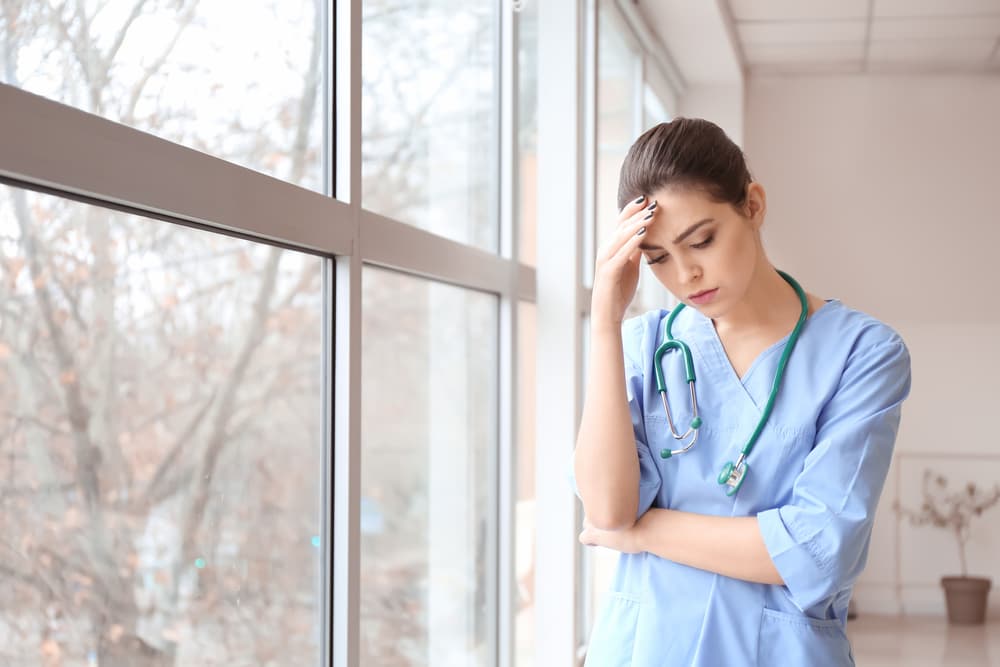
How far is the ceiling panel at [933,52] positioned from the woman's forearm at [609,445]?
435 cm

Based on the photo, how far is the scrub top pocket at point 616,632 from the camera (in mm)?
1246

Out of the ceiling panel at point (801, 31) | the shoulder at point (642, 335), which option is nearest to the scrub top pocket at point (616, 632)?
the shoulder at point (642, 335)

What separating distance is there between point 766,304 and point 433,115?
1.04m

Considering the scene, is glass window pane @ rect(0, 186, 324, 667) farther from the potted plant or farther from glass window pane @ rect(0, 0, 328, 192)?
the potted plant

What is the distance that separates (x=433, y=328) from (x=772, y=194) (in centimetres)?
396

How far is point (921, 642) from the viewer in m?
4.86

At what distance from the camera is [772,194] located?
570 centimetres

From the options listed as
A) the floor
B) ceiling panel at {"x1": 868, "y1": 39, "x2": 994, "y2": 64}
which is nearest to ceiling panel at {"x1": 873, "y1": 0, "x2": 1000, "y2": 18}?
ceiling panel at {"x1": 868, "y1": 39, "x2": 994, "y2": 64}

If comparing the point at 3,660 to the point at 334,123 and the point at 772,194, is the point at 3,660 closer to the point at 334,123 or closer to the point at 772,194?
the point at 334,123

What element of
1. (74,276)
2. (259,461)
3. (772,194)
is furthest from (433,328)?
(772,194)

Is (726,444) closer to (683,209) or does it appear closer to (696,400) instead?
(696,400)

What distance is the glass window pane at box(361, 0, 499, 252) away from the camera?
1857 mm

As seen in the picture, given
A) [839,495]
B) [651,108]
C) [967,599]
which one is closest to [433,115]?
[839,495]

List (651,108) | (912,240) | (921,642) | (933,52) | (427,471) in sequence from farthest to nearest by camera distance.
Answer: (912,240)
(933,52)
(921,642)
(651,108)
(427,471)
